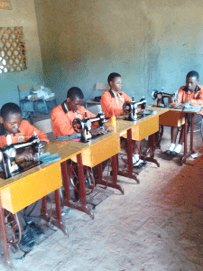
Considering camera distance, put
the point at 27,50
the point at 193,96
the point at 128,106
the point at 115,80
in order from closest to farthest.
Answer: the point at 128,106, the point at 115,80, the point at 193,96, the point at 27,50

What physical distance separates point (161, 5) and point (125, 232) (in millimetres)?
4374

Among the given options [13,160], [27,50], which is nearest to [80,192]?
[13,160]

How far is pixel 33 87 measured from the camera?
23.6ft

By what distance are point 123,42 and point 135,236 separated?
449cm

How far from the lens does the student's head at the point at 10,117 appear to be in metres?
2.17

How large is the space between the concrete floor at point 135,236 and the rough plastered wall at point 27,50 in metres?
5.03

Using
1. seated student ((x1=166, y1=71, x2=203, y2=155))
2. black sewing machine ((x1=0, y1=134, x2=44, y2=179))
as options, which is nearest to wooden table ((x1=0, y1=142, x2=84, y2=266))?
black sewing machine ((x1=0, y1=134, x2=44, y2=179))

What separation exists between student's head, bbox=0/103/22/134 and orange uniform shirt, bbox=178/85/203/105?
2440 mm

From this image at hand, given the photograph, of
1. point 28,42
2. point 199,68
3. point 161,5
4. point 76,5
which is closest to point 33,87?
point 28,42

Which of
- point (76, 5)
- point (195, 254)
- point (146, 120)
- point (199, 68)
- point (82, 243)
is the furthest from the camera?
point (76, 5)

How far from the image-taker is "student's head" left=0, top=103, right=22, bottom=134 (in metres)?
2.17

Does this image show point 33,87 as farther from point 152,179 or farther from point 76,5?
point 152,179

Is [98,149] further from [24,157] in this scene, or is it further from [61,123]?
[24,157]

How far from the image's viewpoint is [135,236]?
217 centimetres
